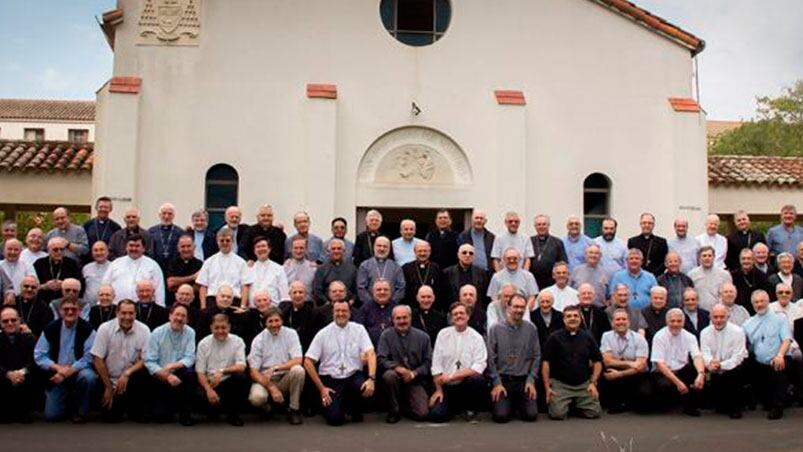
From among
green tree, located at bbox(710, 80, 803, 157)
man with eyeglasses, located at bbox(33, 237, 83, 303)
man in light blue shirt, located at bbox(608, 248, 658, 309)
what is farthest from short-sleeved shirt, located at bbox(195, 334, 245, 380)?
green tree, located at bbox(710, 80, 803, 157)

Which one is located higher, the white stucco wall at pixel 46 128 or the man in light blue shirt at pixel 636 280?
the white stucco wall at pixel 46 128

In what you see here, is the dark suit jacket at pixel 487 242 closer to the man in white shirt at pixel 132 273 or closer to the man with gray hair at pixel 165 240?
the man with gray hair at pixel 165 240

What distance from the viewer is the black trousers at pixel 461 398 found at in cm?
1034

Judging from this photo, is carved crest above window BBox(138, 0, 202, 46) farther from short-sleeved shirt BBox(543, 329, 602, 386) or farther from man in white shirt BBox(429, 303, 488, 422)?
short-sleeved shirt BBox(543, 329, 602, 386)

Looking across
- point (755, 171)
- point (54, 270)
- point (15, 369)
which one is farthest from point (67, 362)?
point (755, 171)

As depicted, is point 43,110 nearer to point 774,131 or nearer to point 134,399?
point 774,131

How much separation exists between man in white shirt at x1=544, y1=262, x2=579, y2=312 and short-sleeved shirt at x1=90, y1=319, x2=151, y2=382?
519 cm

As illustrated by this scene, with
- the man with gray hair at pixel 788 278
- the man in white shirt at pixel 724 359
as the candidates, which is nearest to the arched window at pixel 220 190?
the man in white shirt at pixel 724 359

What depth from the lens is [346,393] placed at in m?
10.4

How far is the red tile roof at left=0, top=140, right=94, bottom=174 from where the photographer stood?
733 inches

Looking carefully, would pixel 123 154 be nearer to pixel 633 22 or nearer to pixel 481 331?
pixel 481 331

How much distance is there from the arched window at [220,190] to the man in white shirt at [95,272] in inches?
203

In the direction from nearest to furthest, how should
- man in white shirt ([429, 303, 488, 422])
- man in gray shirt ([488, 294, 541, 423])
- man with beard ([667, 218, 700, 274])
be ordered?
man in white shirt ([429, 303, 488, 422]) → man in gray shirt ([488, 294, 541, 423]) → man with beard ([667, 218, 700, 274])

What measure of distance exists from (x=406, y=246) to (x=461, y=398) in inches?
107
